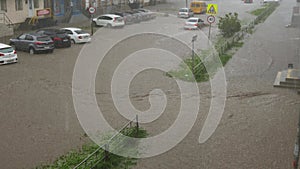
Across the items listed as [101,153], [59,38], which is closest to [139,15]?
[59,38]

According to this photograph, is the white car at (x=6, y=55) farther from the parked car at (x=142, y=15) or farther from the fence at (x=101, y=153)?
the parked car at (x=142, y=15)

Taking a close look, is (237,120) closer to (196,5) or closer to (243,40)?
(243,40)

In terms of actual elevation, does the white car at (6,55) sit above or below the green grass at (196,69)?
above

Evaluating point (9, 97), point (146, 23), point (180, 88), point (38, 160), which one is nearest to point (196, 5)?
point (146, 23)

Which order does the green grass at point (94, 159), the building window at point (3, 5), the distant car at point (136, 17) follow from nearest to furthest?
1. the green grass at point (94, 159)
2. the building window at point (3, 5)
3. the distant car at point (136, 17)

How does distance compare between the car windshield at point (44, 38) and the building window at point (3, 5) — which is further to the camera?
the building window at point (3, 5)

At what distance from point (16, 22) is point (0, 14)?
6.79 ft

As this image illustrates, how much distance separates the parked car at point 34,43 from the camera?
974 inches

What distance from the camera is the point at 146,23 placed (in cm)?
4316

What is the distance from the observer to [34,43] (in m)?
24.8

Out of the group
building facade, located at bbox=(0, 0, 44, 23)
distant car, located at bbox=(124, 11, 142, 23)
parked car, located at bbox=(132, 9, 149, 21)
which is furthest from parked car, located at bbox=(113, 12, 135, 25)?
building facade, located at bbox=(0, 0, 44, 23)

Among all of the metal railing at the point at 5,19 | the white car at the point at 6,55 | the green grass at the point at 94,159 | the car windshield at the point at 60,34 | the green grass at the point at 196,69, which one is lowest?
the green grass at the point at 94,159

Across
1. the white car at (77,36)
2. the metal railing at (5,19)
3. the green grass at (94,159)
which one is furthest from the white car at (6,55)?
the green grass at (94,159)

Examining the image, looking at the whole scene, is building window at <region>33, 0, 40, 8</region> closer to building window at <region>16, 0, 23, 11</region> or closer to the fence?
building window at <region>16, 0, 23, 11</region>
